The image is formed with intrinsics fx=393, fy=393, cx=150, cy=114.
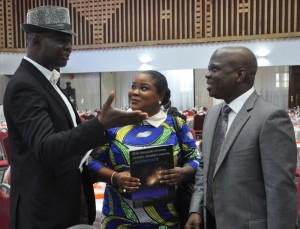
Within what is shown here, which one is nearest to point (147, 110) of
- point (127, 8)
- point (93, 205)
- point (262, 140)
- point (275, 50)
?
point (93, 205)

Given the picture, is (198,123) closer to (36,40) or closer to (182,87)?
(182,87)

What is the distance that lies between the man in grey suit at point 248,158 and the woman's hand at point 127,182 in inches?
13.7

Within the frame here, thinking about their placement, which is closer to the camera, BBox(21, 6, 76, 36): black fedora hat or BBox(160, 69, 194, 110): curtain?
BBox(21, 6, 76, 36): black fedora hat

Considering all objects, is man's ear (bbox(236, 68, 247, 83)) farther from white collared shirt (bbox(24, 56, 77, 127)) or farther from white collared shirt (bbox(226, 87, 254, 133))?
white collared shirt (bbox(24, 56, 77, 127))

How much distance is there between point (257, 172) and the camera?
5.69 ft

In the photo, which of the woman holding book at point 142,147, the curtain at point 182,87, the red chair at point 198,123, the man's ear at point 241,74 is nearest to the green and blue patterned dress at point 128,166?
the woman holding book at point 142,147

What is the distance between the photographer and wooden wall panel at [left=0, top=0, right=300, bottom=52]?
1341 centimetres

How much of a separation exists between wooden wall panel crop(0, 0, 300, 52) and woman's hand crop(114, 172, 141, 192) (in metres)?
12.2

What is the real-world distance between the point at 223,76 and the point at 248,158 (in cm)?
40

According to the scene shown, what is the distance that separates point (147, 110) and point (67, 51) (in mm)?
618

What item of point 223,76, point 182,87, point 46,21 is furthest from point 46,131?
point 182,87

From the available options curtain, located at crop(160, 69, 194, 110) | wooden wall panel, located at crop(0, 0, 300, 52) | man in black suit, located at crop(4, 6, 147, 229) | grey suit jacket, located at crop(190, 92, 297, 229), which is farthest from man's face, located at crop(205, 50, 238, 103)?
curtain, located at crop(160, 69, 194, 110)

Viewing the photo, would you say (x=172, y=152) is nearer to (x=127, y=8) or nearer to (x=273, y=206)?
(x=273, y=206)

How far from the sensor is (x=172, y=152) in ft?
6.50
